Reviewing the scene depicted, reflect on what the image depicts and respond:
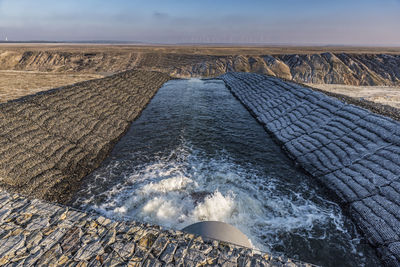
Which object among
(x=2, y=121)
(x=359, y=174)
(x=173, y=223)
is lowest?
(x=173, y=223)

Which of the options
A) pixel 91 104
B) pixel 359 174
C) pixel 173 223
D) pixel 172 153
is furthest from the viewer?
pixel 91 104

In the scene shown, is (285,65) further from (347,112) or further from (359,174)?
(359,174)

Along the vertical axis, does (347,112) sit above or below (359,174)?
above

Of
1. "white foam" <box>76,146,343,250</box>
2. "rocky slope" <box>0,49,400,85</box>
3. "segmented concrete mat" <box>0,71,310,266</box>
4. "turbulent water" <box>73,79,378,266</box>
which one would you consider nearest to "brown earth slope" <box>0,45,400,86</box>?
"rocky slope" <box>0,49,400,85</box>

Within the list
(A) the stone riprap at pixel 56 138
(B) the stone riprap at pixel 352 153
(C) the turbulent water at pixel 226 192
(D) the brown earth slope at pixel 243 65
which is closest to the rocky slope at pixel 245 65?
(D) the brown earth slope at pixel 243 65

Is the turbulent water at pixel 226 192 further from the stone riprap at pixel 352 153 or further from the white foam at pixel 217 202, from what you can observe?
the stone riprap at pixel 352 153

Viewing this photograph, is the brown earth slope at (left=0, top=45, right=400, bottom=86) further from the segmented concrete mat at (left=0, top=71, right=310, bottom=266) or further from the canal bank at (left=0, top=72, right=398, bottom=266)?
the segmented concrete mat at (left=0, top=71, right=310, bottom=266)

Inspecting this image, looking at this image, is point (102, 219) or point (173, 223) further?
point (173, 223)

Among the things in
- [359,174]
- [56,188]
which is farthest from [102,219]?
[359,174]
